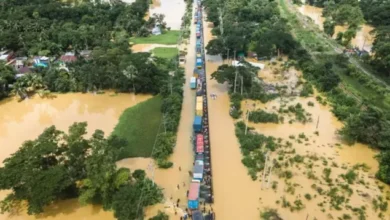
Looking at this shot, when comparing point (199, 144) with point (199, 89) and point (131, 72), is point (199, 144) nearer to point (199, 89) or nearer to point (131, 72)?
point (199, 89)

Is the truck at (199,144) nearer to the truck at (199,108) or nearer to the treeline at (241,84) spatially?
the truck at (199,108)

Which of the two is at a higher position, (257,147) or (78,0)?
(78,0)

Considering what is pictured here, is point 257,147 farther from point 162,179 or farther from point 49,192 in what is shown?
point 49,192

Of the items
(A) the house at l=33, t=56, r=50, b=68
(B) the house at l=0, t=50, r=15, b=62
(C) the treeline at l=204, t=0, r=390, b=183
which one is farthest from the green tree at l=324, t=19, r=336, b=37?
(B) the house at l=0, t=50, r=15, b=62

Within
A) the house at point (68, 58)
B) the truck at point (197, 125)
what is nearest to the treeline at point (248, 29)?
the truck at point (197, 125)

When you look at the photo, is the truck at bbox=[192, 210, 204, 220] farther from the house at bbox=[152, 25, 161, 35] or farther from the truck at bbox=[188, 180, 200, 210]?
the house at bbox=[152, 25, 161, 35]

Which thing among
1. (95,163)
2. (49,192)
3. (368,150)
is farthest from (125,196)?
(368,150)

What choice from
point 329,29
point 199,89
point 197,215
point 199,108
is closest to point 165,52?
point 199,89
